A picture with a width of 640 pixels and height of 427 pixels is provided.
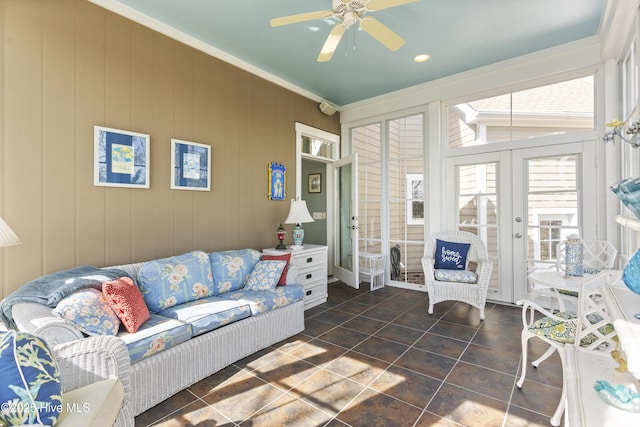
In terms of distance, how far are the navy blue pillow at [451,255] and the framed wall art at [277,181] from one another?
2.23 metres

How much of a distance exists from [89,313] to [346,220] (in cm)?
362

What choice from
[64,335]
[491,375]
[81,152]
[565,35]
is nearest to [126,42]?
[81,152]

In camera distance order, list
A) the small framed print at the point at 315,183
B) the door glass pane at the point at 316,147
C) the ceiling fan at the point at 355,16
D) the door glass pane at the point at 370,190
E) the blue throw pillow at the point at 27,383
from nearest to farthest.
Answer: the blue throw pillow at the point at 27,383 → the ceiling fan at the point at 355,16 → the door glass pane at the point at 316,147 → the door glass pane at the point at 370,190 → the small framed print at the point at 315,183

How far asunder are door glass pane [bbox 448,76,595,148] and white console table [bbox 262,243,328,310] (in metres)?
2.51

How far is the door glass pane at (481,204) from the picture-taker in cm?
399

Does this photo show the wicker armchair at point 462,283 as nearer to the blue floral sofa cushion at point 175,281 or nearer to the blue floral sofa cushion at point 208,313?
the blue floral sofa cushion at point 208,313

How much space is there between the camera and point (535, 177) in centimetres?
371

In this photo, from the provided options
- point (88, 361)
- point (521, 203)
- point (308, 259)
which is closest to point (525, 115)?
point (521, 203)

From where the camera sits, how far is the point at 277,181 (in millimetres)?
4152

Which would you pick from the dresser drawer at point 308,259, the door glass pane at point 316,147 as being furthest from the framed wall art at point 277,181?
the dresser drawer at point 308,259

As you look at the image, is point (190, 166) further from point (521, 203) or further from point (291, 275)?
point (521, 203)

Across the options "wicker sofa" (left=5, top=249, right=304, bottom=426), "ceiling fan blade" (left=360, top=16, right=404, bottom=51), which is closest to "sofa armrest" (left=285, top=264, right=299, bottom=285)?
"wicker sofa" (left=5, top=249, right=304, bottom=426)

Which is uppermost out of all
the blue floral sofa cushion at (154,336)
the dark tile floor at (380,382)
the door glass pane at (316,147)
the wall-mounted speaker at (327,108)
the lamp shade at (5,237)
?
the wall-mounted speaker at (327,108)

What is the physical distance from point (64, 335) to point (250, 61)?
332cm
